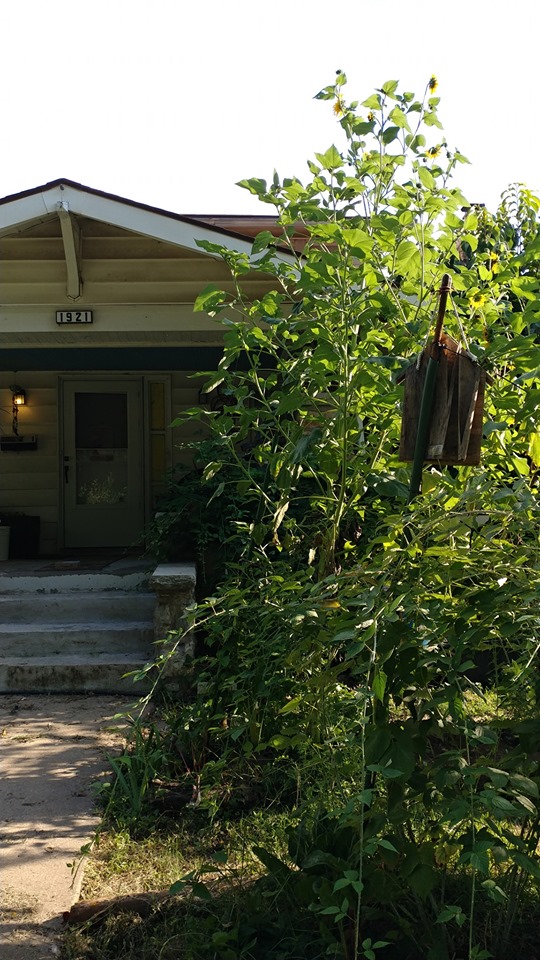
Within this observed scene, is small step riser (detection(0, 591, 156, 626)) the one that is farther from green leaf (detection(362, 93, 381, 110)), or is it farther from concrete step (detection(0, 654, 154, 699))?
green leaf (detection(362, 93, 381, 110))

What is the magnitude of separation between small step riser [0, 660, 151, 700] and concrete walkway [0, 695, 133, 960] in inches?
4.8

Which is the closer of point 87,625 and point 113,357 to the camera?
point 87,625

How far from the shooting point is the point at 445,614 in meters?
2.55

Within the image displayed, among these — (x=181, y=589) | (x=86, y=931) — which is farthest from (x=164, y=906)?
(x=181, y=589)

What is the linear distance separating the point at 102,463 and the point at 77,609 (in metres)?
4.38

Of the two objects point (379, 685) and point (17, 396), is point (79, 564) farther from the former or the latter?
point (379, 685)

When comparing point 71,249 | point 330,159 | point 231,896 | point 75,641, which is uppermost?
point 71,249

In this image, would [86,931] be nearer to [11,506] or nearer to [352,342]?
[352,342]

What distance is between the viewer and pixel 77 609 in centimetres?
736

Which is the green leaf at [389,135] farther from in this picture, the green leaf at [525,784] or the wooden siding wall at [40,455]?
the wooden siding wall at [40,455]

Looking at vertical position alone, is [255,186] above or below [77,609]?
above

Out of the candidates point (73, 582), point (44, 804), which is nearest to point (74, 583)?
point (73, 582)

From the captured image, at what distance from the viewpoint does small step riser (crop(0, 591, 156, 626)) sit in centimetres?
732

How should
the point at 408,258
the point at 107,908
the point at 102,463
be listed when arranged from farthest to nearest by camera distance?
the point at 102,463
the point at 408,258
the point at 107,908
